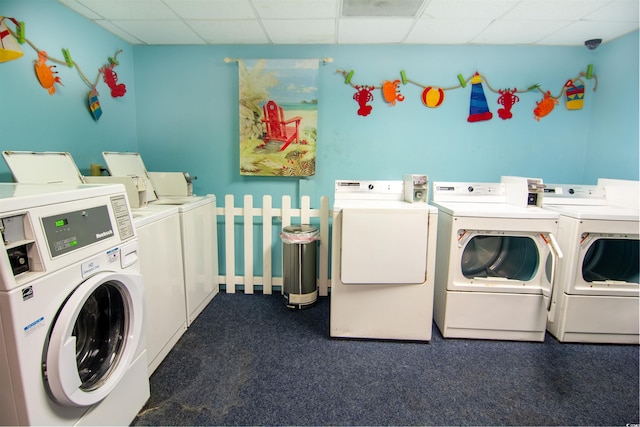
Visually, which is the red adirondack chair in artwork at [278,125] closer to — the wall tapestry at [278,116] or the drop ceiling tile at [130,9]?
the wall tapestry at [278,116]

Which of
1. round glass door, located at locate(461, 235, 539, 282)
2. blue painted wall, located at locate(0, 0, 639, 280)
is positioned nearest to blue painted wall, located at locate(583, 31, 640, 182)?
blue painted wall, located at locate(0, 0, 639, 280)

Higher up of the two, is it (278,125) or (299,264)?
(278,125)

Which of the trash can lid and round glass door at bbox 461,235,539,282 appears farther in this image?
the trash can lid

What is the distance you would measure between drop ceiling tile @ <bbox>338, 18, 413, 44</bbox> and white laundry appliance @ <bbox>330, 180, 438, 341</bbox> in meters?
1.39

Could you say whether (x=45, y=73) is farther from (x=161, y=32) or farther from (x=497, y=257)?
(x=497, y=257)

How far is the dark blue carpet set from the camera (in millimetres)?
1615

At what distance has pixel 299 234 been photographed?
268 cm

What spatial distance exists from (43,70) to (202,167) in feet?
4.25

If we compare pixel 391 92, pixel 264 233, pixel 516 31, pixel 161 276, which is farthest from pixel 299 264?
pixel 516 31

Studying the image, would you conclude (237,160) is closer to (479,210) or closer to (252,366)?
(252,366)

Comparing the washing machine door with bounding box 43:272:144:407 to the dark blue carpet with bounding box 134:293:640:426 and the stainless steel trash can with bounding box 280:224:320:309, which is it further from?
the stainless steel trash can with bounding box 280:224:320:309

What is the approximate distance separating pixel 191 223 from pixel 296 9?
5.61 feet

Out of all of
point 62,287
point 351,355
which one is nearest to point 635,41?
point 351,355

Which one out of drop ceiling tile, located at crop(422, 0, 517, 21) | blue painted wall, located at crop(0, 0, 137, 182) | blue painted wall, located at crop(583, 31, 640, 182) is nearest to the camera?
blue painted wall, located at crop(0, 0, 137, 182)
